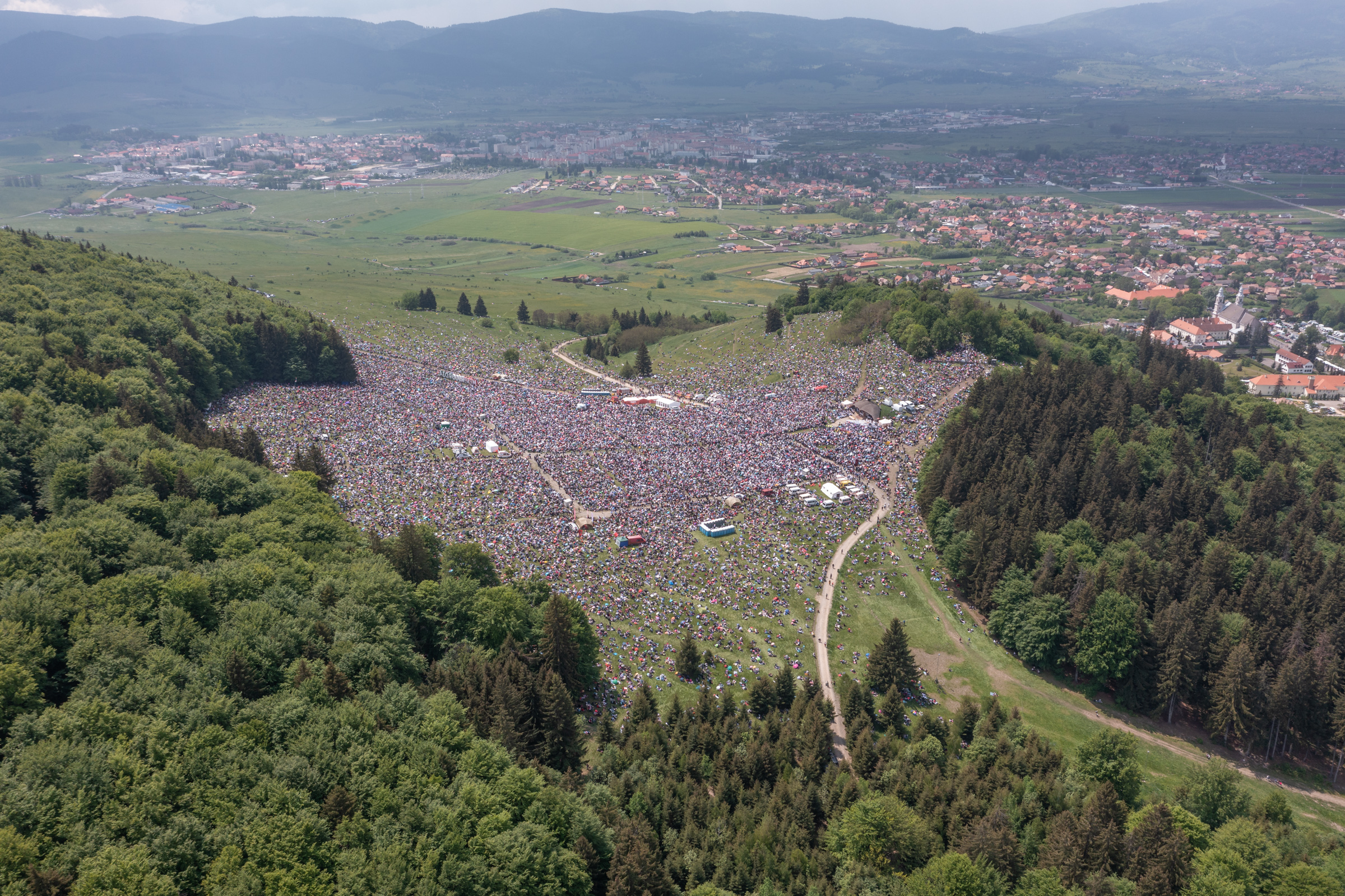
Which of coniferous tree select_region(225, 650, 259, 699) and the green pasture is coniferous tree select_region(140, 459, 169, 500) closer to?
coniferous tree select_region(225, 650, 259, 699)

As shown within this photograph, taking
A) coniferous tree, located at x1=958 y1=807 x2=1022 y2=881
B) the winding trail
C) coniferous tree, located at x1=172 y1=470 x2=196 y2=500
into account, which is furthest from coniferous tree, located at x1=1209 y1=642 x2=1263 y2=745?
coniferous tree, located at x1=172 y1=470 x2=196 y2=500

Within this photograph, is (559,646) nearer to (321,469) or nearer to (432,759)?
(432,759)

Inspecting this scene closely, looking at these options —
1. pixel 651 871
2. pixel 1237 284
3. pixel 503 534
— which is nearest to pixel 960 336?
pixel 503 534

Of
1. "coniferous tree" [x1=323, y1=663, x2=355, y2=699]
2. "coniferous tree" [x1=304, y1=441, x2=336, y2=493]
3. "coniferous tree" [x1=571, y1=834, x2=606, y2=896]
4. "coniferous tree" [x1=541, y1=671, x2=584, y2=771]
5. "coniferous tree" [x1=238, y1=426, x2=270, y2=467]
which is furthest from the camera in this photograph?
"coniferous tree" [x1=238, y1=426, x2=270, y2=467]

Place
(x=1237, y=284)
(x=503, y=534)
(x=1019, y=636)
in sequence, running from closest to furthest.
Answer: (x=1019, y=636)
(x=503, y=534)
(x=1237, y=284)

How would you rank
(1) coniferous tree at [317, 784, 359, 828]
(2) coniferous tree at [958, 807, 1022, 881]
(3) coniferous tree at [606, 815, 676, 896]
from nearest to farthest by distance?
(1) coniferous tree at [317, 784, 359, 828] → (3) coniferous tree at [606, 815, 676, 896] → (2) coniferous tree at [958, 807, 1022, 881]

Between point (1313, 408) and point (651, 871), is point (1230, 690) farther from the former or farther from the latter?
point (1313, 408)

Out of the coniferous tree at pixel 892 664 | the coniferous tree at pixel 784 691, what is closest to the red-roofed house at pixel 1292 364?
the coniferous tree at pixel 892 664
